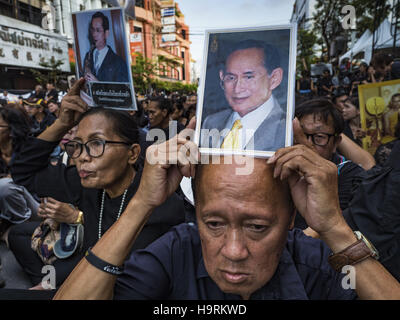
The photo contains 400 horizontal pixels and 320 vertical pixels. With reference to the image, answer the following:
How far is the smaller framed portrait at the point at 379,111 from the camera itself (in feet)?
10.3

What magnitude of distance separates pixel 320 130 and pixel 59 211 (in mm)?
2093

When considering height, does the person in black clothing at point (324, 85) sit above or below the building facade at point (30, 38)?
below

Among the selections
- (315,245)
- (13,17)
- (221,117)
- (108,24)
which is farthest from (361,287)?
(13,17)

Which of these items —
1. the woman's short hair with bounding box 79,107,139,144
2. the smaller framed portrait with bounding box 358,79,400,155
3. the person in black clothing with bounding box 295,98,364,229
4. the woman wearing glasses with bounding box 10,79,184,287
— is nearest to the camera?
the woman wearing glasses with bounding box 10,79,184,287

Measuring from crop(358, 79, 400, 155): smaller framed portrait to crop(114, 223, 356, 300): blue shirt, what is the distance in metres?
2.46

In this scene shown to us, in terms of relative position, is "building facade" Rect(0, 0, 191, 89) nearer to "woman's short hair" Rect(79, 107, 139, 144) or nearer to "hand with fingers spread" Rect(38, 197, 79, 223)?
"woman's short hair" Rect(79, 107, 139, 144)

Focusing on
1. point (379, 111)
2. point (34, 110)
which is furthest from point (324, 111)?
point (34, 110)

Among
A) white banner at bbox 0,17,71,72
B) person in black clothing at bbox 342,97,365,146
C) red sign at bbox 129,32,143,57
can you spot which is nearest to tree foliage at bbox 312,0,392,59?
person in black clothing at bbox 342,97,365,146

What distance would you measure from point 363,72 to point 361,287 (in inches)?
371

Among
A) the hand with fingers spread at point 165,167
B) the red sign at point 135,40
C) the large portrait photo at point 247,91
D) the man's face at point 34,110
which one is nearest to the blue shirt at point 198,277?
the hand with fingers spread at point 165,167

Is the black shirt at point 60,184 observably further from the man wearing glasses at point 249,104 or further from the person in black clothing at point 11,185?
the person in black clothing at point 11,185

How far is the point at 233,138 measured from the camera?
1.16m

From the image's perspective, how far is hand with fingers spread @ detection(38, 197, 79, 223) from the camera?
7.09ft
